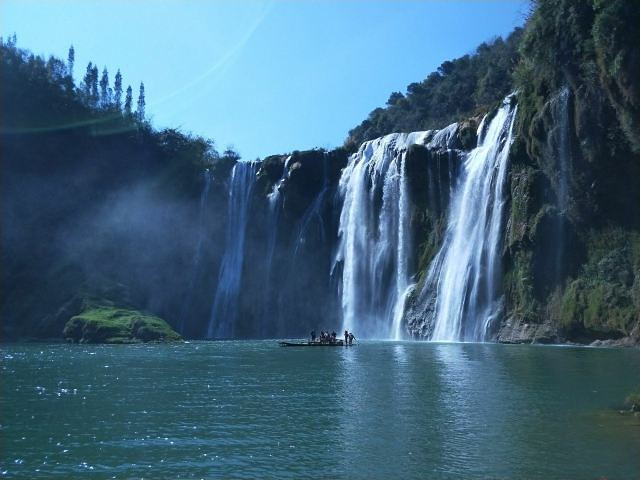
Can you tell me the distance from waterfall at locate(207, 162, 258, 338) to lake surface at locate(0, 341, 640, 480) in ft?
128

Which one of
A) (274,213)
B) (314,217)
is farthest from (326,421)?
(274,213)

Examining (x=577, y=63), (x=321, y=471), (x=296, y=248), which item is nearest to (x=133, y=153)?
(x=296, y=248)

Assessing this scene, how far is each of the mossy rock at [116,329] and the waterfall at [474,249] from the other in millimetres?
21826

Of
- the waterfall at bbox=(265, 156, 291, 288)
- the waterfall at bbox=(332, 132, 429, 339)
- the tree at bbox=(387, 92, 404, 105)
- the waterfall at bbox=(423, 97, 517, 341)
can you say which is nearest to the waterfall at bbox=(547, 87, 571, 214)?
the waterfall at bbox=(423, 97, 517, 341)

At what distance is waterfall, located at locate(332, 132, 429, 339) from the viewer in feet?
192

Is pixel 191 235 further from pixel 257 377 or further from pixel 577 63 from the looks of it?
pixel 257 377

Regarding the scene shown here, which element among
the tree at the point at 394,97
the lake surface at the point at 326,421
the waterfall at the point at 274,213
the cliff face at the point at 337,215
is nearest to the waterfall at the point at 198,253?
the cliff face at the point at 337,215

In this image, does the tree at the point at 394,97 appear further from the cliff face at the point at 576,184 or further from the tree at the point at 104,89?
the cliff face at the point at 576,184

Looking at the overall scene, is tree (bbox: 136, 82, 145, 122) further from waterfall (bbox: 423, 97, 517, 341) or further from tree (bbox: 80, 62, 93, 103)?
waterfall (bbox: 423, 97, 517, 341)

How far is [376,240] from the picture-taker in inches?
2438

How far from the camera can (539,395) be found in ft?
67.0

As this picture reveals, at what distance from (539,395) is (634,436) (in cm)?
606

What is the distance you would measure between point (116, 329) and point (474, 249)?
2952 cm

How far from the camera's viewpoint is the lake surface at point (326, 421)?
12.6 meters
